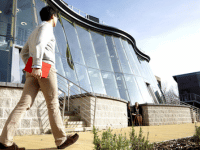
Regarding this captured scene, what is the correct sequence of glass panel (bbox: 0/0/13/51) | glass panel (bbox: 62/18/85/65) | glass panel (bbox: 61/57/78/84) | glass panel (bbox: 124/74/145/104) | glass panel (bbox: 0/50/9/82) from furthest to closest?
glass panel (bbox: 124/74/145/104)
glass panel (bbox: 62/18/85/65)
glass panel (bbox: 61/57/78/84)
glass panel (bbox: 0/0/13/51)
glass panel (bbox: 0/50/9/82)

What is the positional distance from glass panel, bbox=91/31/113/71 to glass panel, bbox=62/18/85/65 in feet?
6.55

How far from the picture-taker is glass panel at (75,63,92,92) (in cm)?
1125

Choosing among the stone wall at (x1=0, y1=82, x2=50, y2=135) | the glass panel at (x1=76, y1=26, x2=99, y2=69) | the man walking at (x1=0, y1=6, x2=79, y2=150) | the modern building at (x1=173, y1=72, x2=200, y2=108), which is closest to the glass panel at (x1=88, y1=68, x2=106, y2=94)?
the glass panel at (x1=76, y1=26, x2=99, y2=69)

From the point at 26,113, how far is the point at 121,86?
10165mm

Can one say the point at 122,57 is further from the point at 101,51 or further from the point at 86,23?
the point at 86,23

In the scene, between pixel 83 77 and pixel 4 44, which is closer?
pixel 4 44

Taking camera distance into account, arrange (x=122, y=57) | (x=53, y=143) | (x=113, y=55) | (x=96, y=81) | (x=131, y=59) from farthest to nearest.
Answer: (x=131, y=59), (x=122, y=57), (x=113, y=55), (x=96, y=81), (x=53, y=143)

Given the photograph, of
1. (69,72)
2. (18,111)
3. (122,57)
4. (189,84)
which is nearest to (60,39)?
(69,72)

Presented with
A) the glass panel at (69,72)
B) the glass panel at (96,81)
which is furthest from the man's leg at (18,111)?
the glass panel at (96,81)

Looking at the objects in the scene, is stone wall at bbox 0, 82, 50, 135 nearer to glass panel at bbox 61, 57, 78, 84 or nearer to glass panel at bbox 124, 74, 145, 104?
glass panel at bbox 61, 57, 78, 84

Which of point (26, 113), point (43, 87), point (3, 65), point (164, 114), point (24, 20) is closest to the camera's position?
point (43, 87)

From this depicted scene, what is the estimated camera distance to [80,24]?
14.7m

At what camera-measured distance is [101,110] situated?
5742 millimetres

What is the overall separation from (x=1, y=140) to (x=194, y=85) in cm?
3212
